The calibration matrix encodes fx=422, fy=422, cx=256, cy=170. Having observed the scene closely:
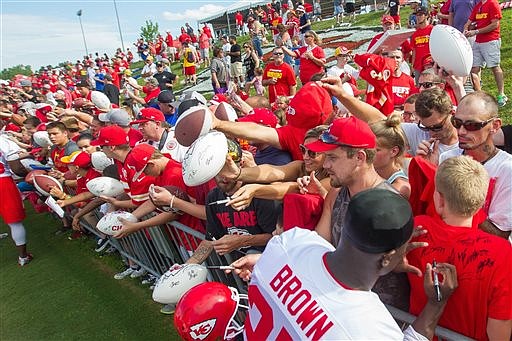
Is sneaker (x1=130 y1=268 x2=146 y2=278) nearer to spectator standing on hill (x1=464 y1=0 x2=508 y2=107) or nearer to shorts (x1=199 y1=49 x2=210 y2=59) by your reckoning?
spectator standing on hill (x1=464 y1=0 x2=508 y2=107)

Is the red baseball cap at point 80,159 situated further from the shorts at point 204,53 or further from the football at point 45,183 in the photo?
the shorts at point 204,53

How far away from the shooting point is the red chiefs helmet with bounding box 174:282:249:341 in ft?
7.85

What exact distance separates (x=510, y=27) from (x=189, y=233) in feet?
44.7

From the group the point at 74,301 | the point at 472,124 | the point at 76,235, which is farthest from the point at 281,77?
the point at 472,124

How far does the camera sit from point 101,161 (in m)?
5.66

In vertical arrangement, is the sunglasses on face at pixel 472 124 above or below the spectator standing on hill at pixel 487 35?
below

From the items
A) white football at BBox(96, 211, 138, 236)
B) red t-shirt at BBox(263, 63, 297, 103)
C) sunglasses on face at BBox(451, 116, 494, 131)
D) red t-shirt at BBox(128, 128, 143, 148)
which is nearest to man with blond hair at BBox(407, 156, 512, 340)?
sunglasses on face at BBox(451, 116, 494, 131)

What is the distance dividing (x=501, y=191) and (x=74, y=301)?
520cm

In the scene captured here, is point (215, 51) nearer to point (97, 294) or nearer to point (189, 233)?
point (97, 294)

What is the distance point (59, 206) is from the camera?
5.85 meters

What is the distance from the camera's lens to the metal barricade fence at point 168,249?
370 cm

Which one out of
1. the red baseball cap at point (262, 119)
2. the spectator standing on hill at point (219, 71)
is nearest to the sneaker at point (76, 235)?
the red baseball cap at point (262, 119)

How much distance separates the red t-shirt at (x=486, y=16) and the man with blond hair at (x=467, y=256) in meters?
6.29

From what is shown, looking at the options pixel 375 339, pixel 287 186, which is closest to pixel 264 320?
pixel 375 339
